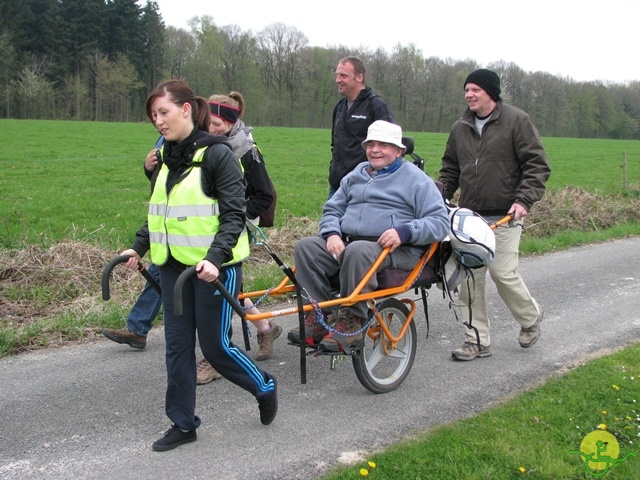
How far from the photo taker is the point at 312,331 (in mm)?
4391

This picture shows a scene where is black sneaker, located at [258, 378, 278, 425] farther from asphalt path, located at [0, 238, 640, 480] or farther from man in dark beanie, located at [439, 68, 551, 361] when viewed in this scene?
man in dark beanie, located at [439, 68, 551, 361]

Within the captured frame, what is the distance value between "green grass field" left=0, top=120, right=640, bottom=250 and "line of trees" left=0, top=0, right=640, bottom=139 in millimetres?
29709

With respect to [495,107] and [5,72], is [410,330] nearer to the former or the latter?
[495,107]

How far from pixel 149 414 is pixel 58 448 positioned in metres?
0.62

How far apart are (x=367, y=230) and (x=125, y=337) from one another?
2.23 metres

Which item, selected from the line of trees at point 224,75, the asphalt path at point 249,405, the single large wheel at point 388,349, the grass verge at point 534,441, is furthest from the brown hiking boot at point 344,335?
the line of trees at point 224,75

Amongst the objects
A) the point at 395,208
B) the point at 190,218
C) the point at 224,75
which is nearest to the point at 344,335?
the point at 395,208

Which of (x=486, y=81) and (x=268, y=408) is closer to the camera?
(x=268, y=408)

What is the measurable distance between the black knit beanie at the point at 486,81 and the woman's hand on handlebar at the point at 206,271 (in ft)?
9.36

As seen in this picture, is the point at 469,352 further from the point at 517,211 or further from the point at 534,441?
the point at 534,441

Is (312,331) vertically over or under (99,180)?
under

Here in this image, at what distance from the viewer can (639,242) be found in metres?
11.1

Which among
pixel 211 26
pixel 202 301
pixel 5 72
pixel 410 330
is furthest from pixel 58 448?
pixel 211 26

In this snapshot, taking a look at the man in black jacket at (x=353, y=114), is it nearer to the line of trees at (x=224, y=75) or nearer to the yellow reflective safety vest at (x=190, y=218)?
the yellow reflective safety vest at (x=190, y=218)
